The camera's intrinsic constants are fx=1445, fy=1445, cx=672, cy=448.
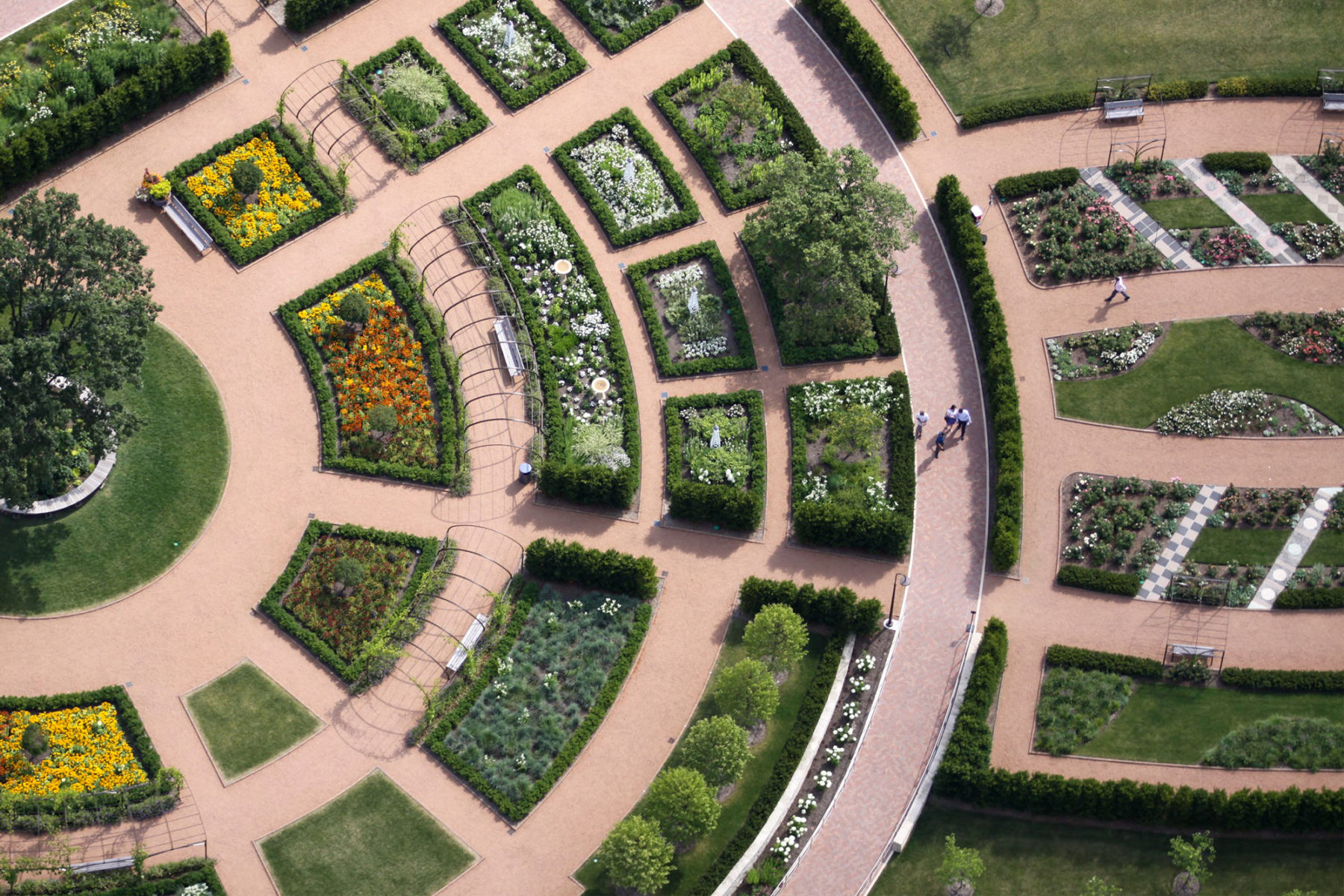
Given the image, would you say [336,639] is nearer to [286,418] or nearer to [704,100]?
[286,418]

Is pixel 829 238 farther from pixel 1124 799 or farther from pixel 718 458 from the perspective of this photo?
pixel 1124 799

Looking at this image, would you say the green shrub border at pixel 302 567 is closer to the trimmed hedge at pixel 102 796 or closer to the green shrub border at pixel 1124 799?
the trimmed hedge at pixel 102 796

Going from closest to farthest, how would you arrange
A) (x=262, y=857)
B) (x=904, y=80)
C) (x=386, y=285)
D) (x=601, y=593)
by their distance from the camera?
1. (x=262, y=857)
2. (x=601, y=593)
3. (x=386, y=285)
4. (x=904, y=80)

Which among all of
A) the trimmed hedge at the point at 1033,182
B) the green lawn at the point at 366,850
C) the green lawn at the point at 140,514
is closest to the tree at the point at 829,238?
the trimmed hedge at the point at 1033,182

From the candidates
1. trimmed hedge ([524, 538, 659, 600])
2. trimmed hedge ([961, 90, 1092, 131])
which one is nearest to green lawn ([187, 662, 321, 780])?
trimmed hedge ([524, 538, 659, 600])

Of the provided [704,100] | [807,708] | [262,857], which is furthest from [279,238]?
[807,708]

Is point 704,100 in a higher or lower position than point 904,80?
lower

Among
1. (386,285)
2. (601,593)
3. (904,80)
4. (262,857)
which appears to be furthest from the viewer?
(904,80)
